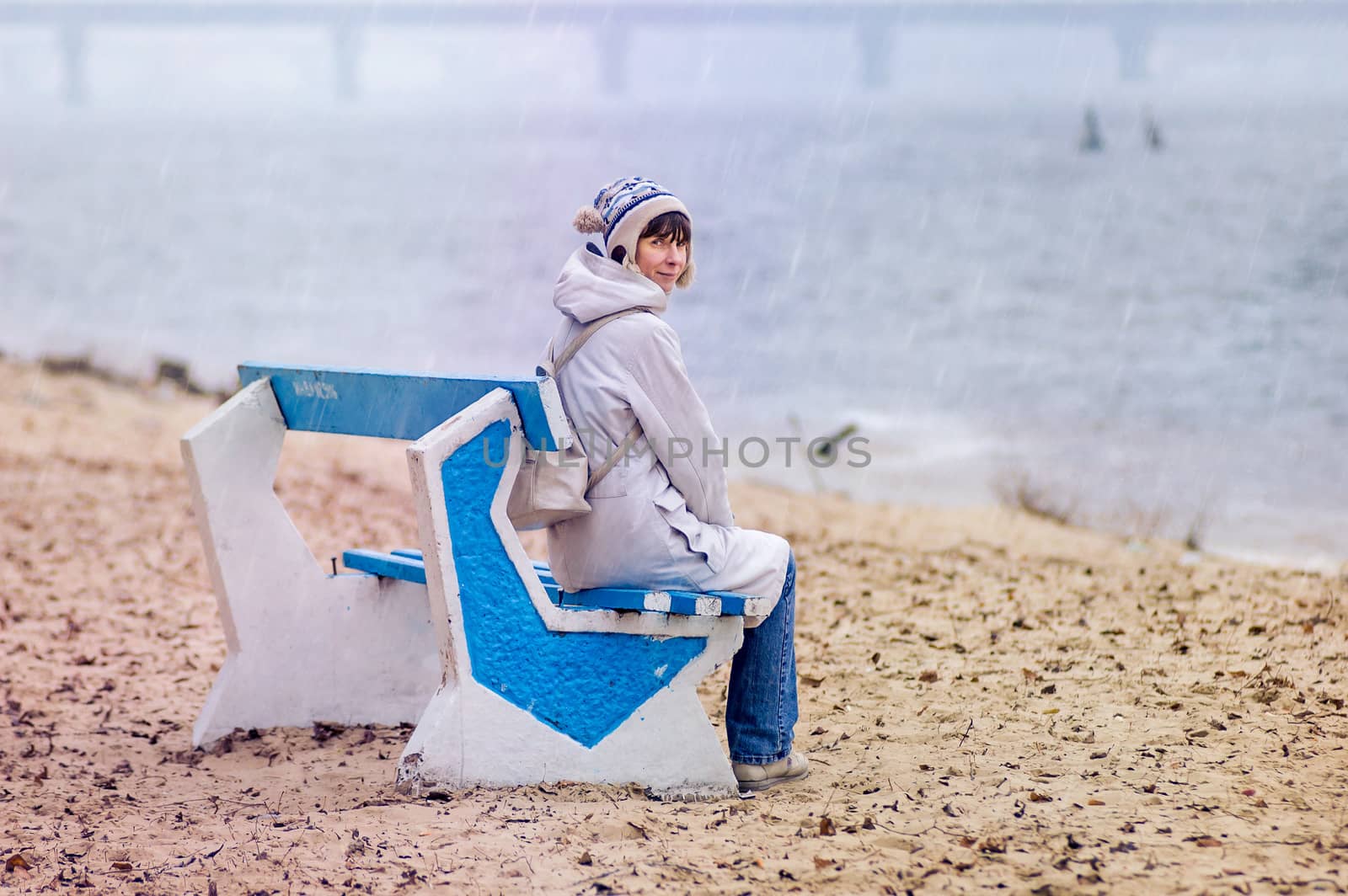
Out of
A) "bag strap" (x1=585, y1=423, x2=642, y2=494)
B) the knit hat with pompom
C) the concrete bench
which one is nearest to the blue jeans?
the concrete bench

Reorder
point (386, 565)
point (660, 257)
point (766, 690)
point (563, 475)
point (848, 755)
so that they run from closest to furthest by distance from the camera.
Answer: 1. point (563, 475)
2. point (660, 257)
3. point (766, 690)
4. point (848, 755)
5. point (386, 565)

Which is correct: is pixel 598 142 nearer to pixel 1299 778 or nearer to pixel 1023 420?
pixel 1023 420

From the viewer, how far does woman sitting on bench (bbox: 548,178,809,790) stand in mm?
3512

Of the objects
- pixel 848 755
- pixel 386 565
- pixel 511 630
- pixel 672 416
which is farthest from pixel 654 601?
pixel 386 565

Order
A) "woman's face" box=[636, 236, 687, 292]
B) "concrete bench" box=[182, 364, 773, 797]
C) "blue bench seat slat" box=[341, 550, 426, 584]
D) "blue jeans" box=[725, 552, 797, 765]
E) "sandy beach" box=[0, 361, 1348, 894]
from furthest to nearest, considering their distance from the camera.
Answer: "blue bench seat slat" box=[341, 550, 426, 584]
"blue jeans" box=[725, 552, 797, 765]
"woman's face" box=[636, 236, 687, 292]
"concrete bench" box=[182, 364, 773, 797]
"sandy beach" box=[0, 361, 1348, 894]

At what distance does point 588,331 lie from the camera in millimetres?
3547

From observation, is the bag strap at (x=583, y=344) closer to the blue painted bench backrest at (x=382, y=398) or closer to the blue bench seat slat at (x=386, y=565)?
the blue painted bench backrest at (x=382, y=398)

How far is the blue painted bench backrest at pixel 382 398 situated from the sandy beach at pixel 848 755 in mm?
1082

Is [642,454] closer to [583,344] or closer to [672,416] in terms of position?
[672,416]

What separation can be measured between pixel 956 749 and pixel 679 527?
1300 mm

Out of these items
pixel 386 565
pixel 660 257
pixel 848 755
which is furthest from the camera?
pixel 386 565

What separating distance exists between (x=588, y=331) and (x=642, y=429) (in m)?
0.32

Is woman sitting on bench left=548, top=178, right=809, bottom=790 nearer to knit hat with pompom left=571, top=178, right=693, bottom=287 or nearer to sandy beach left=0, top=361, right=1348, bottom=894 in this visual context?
knit hat with pompom left=571, top=178, right=693, bottom=287

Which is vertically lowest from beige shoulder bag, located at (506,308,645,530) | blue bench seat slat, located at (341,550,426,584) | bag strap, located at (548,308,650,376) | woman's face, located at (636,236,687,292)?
blue bench seat slat, located at (341,550,426,584)
